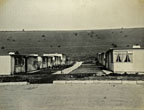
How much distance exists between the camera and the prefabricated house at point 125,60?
194 cm

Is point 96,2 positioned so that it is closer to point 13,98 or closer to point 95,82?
point 95,82

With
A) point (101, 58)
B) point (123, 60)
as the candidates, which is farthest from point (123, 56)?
point (101, 58)

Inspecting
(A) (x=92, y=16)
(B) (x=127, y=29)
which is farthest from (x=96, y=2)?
(B) (x=127, y=29)

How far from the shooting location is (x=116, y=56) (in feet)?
6.77

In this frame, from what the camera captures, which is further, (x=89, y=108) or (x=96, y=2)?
(x=96, y=2)

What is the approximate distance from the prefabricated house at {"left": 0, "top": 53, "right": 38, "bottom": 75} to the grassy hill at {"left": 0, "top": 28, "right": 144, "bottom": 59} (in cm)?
5

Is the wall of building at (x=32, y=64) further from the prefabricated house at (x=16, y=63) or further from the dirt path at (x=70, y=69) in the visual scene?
the dirt path at (x=70, y=69)

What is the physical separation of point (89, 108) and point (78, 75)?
11.0 inches

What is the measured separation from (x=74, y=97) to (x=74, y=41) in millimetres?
430

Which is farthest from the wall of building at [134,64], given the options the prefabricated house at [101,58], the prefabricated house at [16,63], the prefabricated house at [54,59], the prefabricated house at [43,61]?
the prefabricated house at [16,63]

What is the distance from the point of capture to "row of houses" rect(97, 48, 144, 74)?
6.36 ft

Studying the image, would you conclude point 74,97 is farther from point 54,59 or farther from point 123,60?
point 123,60

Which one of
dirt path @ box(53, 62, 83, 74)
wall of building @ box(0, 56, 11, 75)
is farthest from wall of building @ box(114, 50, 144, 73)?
wall of building @ box(0, 56, 11, 75)

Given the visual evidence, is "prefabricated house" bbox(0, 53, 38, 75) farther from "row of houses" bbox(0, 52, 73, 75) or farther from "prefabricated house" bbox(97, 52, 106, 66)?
"prefabricated house" bbox(97, 52, 106, 66)
